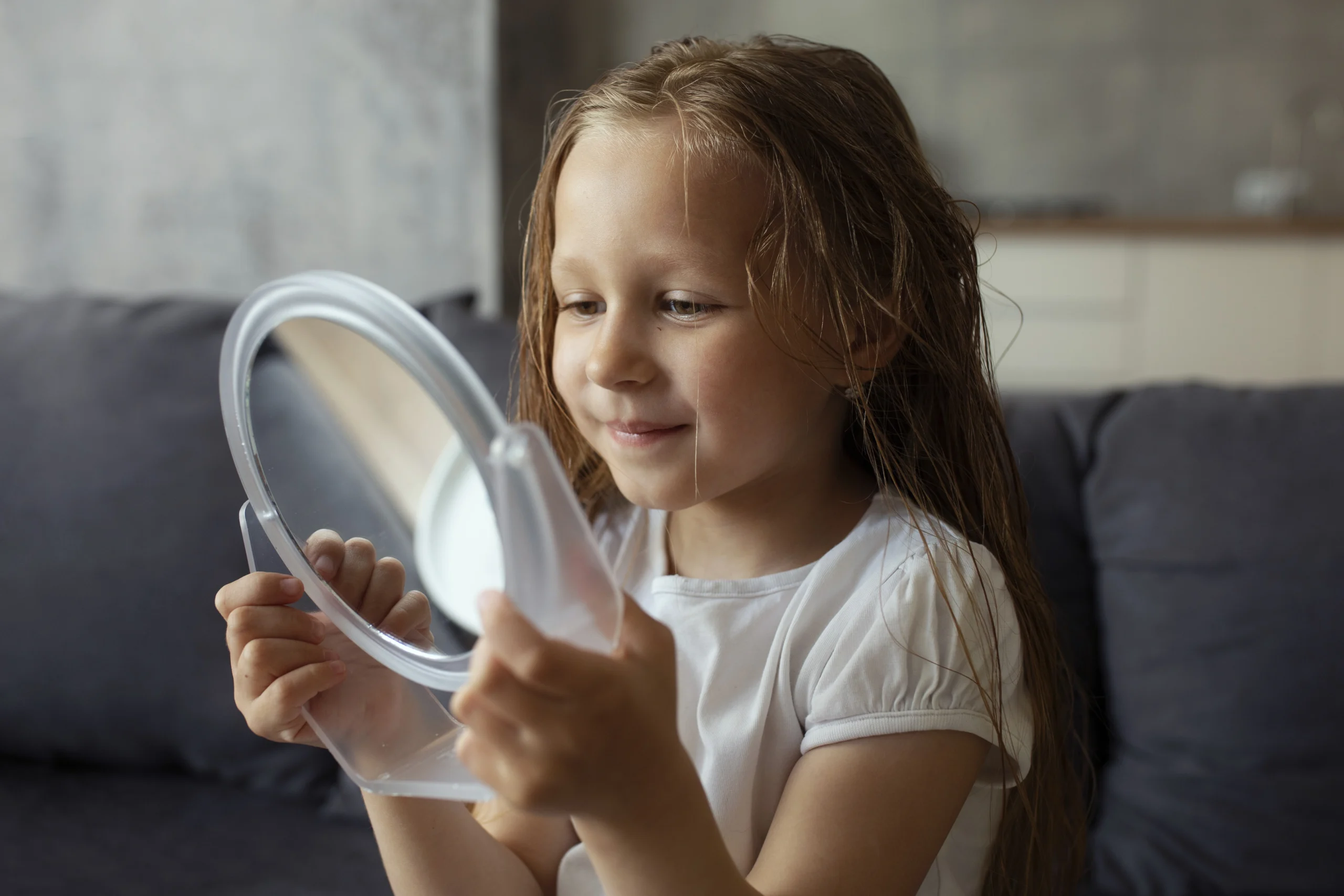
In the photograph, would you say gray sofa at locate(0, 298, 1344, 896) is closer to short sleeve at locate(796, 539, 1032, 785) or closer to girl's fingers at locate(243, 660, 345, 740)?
short sleeve at locate(796, 539, 1032, 785)

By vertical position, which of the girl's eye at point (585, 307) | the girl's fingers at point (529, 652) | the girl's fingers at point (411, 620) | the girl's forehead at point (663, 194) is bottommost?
the girl's fingers at point (411, 620)

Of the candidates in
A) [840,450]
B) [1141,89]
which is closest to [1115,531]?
[840,450]

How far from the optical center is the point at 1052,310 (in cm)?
297

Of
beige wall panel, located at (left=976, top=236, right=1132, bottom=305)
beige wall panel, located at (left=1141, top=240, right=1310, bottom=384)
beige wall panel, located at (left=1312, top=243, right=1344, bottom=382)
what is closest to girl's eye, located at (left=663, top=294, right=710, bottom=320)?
beige wall panel, located at (left=976, top=236, right=1132, bottom=305)

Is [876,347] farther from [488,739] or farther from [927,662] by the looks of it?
[488,739]

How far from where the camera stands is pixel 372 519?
651mm

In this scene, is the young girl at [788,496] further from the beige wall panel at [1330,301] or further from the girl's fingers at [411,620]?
the beige wall panel at [1330,301]

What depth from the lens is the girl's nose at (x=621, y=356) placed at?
65 centimetres

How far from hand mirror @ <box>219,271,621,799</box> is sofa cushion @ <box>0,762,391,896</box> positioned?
1.46ft

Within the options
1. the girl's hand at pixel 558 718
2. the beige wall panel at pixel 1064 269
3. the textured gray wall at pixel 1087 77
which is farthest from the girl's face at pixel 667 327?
the textured gray wall at pixel 1087 77

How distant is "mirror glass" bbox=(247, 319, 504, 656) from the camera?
1.92ft

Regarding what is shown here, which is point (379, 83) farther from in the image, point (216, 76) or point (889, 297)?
point (889, 297)

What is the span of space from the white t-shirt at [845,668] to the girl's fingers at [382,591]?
19 cm

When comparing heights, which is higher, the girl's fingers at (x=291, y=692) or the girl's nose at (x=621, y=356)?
the girl's nose at (x=621, y=356)
